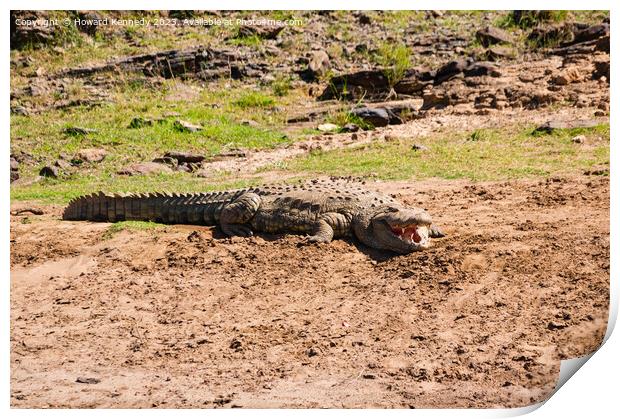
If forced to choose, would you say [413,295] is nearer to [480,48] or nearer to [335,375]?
[335,375]

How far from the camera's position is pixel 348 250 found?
7430mm

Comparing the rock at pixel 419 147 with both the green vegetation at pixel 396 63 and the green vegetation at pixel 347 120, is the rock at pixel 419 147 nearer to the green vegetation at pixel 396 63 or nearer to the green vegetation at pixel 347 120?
the green vegetation at pixel 347 120

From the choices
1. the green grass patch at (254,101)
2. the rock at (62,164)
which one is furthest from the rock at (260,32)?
the rock at (62,164)

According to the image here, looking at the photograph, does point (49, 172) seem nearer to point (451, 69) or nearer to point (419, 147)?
point (419, 147)

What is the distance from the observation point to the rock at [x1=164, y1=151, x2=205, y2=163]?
12.4m

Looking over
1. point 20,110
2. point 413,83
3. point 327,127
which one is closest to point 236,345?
point 327,127

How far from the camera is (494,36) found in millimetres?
15938

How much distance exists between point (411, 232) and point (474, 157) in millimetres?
3977

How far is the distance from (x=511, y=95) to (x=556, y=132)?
2.48m

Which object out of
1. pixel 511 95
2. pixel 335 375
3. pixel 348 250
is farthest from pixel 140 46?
pixel 335 375

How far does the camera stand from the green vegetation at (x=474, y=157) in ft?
32.7

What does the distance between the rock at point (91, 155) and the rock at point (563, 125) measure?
670 centimetres

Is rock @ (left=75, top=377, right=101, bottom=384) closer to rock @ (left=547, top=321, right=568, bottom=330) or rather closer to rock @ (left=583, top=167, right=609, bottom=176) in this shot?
rock @ (left=547, top=321, right=568, bottom=330)

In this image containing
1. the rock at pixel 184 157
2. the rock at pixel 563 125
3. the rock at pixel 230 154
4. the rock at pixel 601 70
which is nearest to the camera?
the rock at pixel 563 125
